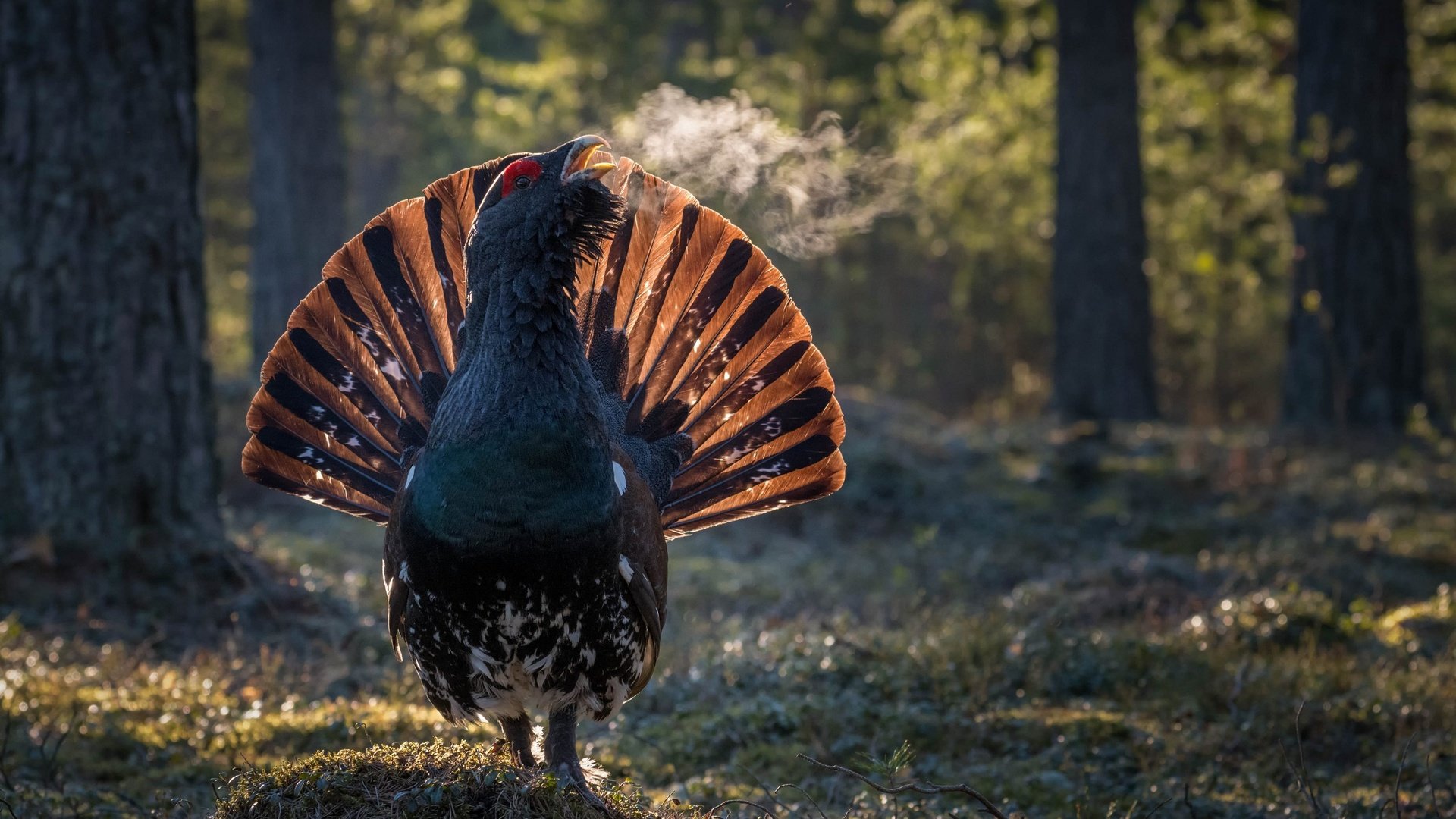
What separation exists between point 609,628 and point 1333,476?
8.41m

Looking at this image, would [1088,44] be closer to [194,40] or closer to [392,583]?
[194,40]

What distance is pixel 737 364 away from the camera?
4477 millimetres

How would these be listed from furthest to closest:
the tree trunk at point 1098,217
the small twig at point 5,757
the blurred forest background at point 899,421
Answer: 1. the tree trunk at point 1098,217
2. the blurred forest background at point 899,421
3. the small twig at point 5,757

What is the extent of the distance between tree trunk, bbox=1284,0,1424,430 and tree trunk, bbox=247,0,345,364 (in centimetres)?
986

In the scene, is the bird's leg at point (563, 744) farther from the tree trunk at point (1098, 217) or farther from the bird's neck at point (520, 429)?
the tree trunk at point (1098, 217)

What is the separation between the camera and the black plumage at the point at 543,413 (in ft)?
11.3

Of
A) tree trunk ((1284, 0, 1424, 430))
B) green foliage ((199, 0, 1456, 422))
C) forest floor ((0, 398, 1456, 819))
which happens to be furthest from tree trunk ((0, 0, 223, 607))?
green foliage ((199, 0, 1456, 422))

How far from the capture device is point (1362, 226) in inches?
456

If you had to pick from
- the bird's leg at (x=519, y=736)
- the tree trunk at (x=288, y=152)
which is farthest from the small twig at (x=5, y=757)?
the tree trunk at (x=288, y=152)

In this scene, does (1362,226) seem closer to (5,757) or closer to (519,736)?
(519,736)

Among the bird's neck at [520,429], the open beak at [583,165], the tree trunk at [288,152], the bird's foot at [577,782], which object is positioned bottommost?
the bird's foot at [577,782]

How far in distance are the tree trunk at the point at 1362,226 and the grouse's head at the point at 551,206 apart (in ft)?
30.8

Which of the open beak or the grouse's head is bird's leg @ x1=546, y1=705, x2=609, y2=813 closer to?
the grouse's head

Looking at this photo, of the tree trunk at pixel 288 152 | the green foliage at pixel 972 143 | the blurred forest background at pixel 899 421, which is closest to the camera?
the blurred forest background at pixel 899 421
